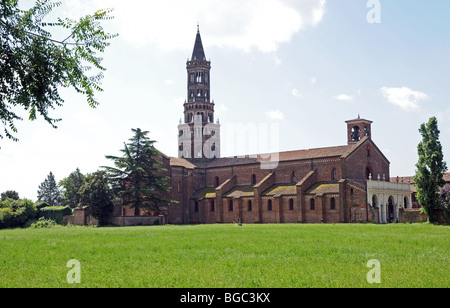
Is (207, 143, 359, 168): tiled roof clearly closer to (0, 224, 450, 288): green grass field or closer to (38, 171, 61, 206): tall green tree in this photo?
(0, 224, 450, 288): green grass field

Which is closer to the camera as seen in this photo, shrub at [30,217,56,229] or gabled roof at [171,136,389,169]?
shrub at [30,217,56,229]

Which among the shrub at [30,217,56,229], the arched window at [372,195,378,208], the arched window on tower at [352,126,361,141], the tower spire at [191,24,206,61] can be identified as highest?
the tower spire at [191,24,206,61]

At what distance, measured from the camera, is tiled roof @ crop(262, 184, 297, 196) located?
56000 millimetres

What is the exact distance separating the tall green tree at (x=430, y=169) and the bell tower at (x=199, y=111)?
3846 centimetres

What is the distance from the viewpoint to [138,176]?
5581 cm

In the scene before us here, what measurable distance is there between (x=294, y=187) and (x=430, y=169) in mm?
16884

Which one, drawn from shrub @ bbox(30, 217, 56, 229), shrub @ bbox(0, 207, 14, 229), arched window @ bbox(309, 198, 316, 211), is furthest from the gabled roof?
shrub @ bbox(0, 207, 14, 229)

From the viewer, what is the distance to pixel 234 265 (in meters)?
13.6

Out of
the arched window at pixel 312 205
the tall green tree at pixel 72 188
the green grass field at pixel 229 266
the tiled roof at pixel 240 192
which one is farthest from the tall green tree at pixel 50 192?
the green grass field at pixel 229 266

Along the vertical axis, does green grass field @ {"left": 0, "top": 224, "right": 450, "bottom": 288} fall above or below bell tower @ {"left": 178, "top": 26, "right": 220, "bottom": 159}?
below

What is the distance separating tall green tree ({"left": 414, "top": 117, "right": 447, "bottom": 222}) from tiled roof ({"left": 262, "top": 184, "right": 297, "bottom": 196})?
588 inches

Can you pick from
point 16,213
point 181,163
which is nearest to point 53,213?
point 16,213

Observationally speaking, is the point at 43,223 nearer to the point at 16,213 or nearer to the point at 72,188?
the point at 16,213
